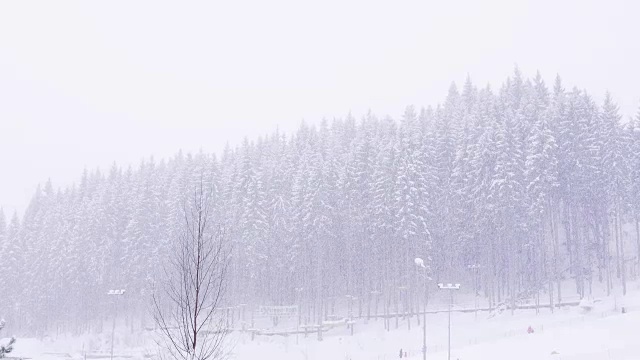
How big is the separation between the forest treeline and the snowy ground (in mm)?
3252

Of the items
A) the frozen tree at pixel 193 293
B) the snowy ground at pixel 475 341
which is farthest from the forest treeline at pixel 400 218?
the frozen tree at pixel 193 293

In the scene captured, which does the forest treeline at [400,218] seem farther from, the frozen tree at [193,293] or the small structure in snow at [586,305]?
the frozen tree at [193,293]

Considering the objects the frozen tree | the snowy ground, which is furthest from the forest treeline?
the frozen tree

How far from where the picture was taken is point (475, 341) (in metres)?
40.2

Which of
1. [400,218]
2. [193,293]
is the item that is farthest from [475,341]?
[193,293]

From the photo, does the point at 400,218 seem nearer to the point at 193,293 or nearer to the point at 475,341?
the point at 475,341

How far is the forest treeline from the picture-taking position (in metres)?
53.5

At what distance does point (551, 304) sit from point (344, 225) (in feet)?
76.3

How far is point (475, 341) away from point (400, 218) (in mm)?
16775

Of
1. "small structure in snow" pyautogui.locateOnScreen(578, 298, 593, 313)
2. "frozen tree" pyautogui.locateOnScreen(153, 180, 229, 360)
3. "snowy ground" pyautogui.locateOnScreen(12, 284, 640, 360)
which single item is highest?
"frozen tree" pyautogui.locateOnScreen(153, 180, 229, 360)

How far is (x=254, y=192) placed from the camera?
65.2m

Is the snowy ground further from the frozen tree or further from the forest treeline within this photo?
the frozen tree

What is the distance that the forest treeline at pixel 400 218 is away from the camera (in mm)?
53469

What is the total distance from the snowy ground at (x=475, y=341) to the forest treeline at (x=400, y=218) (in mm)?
3252
